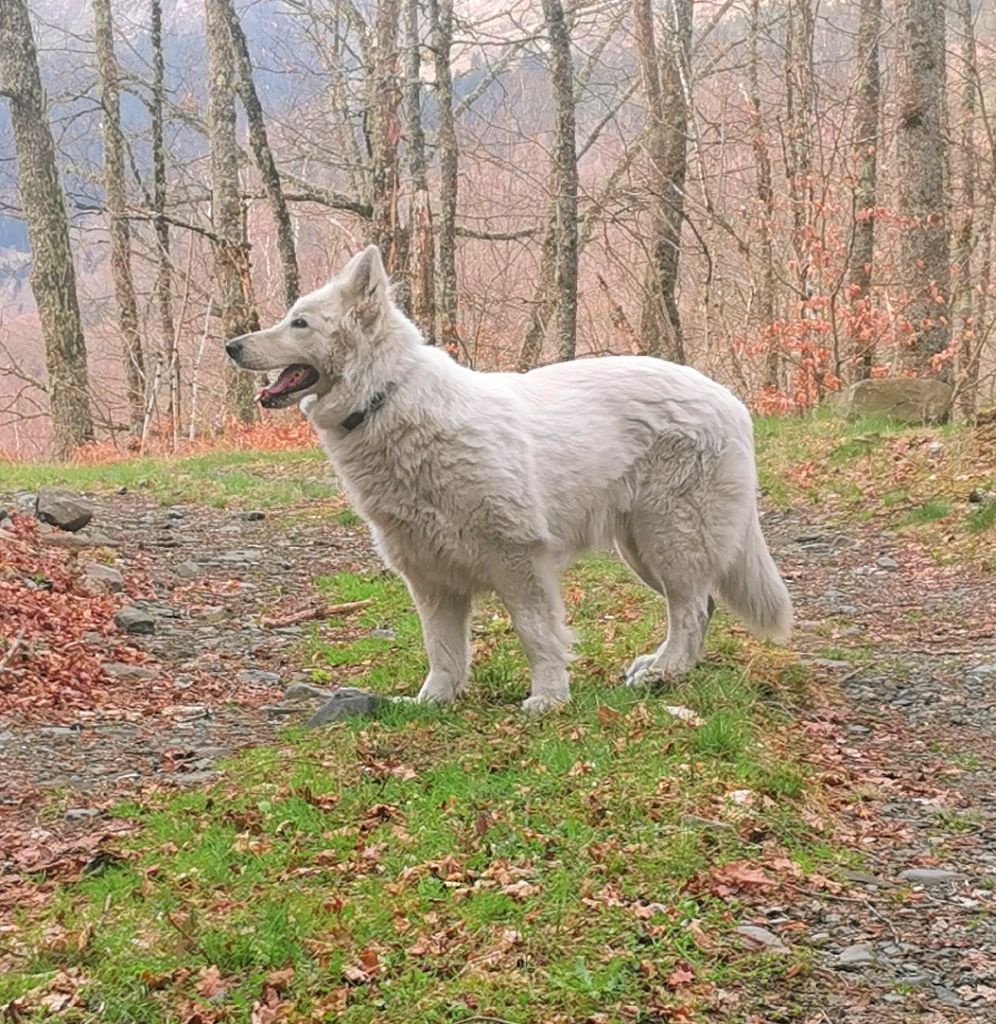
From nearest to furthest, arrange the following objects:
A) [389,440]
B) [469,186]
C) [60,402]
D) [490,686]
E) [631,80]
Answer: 1. [389,440]
2. [490,686]
3. [60,402]
4. [631,80]
5. [469,186]

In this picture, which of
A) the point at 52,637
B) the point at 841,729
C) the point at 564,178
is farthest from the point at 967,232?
the point at 52,637

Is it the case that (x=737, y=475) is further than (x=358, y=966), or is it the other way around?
(x=737, y=475)

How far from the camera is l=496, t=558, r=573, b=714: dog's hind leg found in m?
5.36

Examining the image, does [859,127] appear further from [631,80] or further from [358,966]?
[358,966]

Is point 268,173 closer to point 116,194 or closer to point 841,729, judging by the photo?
point 116,194

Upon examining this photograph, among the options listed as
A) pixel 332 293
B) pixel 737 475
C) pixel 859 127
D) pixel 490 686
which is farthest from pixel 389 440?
pixel 859 127

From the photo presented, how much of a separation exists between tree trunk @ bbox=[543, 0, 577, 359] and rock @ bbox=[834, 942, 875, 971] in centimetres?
1257

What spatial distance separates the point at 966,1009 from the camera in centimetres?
290

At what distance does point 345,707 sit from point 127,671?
64.6 inches

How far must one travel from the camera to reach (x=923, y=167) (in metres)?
12.4

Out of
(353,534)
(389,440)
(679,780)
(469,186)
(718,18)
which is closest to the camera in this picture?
(679,780)

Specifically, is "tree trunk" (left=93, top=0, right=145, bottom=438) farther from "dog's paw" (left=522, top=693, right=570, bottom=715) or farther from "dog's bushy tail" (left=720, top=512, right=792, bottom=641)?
"dog's paw" (left=522, top=693, right=570, bottom=715)

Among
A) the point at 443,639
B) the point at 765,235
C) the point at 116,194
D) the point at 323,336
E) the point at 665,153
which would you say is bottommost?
the point at 443,639

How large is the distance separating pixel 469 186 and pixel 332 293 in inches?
783
